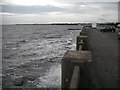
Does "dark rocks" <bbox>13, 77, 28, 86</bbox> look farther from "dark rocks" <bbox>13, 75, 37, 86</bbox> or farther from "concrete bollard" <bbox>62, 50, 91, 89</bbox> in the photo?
"concrete bollard" <bbox>62, 50, 91, 89</bbox>

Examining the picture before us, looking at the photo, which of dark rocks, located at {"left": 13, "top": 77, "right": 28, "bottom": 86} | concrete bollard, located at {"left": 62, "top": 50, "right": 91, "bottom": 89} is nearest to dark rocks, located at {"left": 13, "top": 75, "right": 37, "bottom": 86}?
dark rocks, located at {"left": 13, "top": 77, "right": 28, "bottom": 86}

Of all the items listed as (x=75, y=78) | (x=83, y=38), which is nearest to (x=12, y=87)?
(x=83, y=38)

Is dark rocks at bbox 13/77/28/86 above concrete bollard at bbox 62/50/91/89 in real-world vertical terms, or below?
below

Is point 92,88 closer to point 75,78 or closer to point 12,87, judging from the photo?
point 75,78

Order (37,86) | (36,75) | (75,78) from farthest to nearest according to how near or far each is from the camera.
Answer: (36,75)
(37,86)
(75,78)

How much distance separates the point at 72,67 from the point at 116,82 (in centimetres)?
191

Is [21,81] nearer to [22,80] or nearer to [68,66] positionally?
[22,80]

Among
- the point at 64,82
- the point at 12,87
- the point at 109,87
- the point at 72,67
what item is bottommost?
the point at 12,87

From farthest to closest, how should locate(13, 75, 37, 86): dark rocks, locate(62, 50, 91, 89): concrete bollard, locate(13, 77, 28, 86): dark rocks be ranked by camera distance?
locate(13, 75, 37, 86): dark rocks < locate(13, 77, 28, 86): dark rocks < locate(62, 50, 91, 89): concrete bollard

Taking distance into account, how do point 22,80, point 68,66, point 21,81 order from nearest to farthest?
1. point 68,66
2. point 21,81
3. point 22,80

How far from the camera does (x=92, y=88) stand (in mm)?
4484

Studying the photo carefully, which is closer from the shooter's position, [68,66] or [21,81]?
[68,66]

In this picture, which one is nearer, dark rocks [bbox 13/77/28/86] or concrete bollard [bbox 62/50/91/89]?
concrete bollard [bbox 62/50/91/89]

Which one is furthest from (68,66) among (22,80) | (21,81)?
(22,80)
